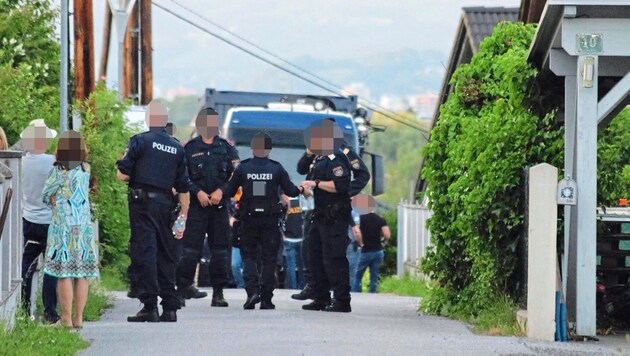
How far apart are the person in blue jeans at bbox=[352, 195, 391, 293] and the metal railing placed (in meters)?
12.6

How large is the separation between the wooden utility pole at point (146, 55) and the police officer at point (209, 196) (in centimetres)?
1719

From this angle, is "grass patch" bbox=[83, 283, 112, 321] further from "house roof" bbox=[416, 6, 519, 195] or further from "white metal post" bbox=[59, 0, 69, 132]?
"house roof" bbox=[416, 6, 519, 195]

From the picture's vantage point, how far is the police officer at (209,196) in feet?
49.3

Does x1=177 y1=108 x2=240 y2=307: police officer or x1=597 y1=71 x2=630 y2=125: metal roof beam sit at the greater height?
x1=597 y1=71 x2=630 y2=125: metal roof beam

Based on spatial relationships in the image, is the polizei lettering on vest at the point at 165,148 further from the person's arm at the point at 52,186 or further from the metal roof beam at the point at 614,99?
the metal roof beam at the point at 614,99

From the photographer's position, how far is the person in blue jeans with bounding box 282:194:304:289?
73.9 feet

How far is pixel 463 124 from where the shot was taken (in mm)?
15641

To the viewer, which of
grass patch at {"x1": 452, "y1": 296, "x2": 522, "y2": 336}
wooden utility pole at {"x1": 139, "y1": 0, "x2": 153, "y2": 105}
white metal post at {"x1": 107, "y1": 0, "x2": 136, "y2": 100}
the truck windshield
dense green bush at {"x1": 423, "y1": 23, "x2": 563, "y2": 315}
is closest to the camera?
grass patch at {"x1": 452, "y1": 296, "x2": 522, "y2": 336}

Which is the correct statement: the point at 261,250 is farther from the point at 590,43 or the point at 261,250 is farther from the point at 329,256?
the point at 590,43

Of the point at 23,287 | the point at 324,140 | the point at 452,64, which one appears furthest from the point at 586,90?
the point at 452,64

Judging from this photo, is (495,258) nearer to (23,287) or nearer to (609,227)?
(609,227)

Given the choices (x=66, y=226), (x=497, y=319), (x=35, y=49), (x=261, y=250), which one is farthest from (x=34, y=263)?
(x=35, y=49)

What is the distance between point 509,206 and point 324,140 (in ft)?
Answer: 6.80

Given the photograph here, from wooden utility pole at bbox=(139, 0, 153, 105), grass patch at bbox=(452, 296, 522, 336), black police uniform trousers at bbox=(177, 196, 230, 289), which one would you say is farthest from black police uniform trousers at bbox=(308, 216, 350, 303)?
wooden utility pole at bbox=(139, 0, 153, 105)
